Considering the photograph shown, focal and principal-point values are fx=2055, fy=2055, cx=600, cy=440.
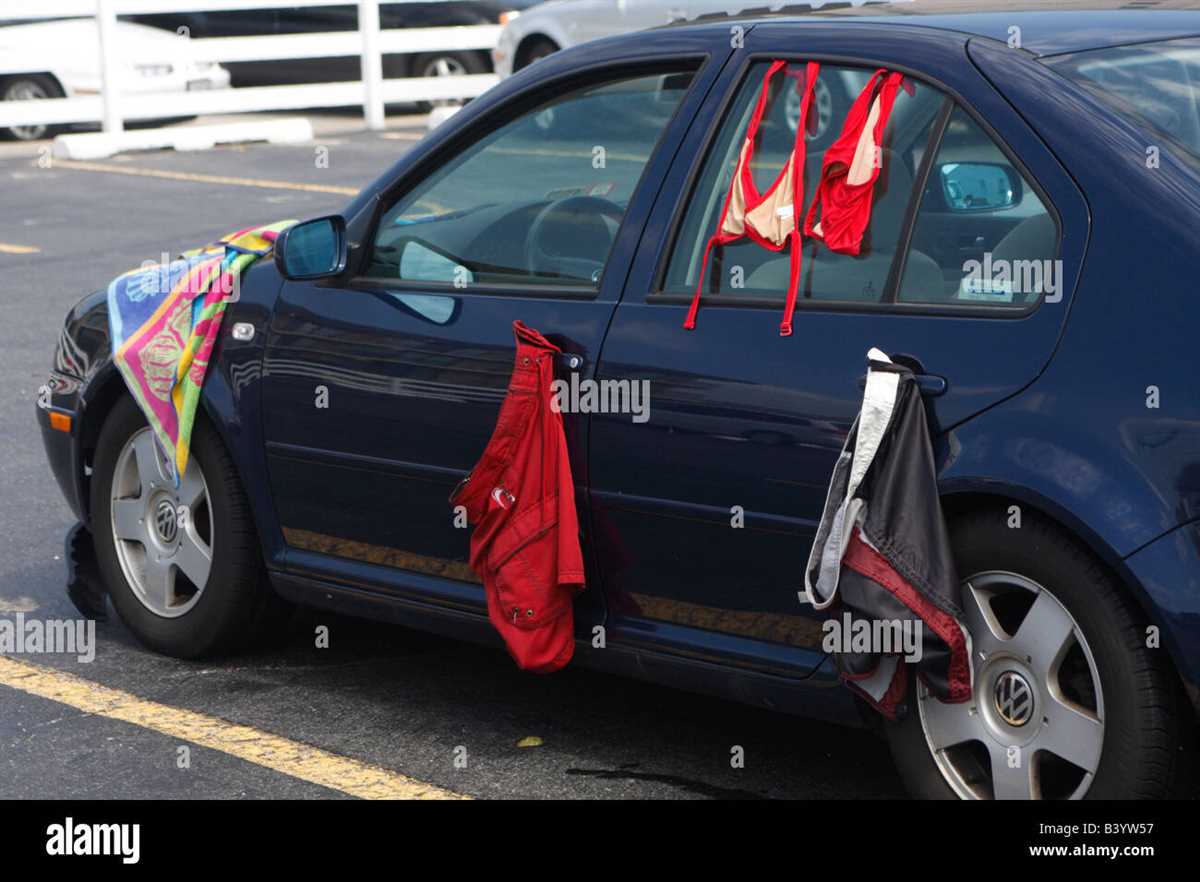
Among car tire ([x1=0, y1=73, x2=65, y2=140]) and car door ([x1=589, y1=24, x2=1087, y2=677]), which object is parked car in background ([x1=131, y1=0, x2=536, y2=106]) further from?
car door ([x1=589, y1=24, x2=1087, y2=677])

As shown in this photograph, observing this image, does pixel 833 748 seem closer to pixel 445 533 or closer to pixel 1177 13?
pixel 445 533

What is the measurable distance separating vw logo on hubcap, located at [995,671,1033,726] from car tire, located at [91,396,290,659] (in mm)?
2134

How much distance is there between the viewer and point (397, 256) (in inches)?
194

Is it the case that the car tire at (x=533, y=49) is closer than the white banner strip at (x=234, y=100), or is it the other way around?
the white banner strip at (x=234, y=100)

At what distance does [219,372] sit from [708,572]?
159 cm

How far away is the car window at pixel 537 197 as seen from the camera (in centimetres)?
454

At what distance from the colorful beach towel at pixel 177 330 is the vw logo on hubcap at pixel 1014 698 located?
227cm

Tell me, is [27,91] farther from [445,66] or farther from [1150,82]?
[1150,82]

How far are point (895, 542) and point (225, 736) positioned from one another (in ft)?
6.19

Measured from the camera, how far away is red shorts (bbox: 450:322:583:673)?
4.34 m

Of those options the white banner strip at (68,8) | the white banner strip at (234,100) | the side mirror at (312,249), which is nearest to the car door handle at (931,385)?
the side mirror at (312,249)

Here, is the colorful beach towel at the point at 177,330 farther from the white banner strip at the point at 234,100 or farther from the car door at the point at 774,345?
the white banner strip at the point at 234,100

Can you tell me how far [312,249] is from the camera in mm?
4934

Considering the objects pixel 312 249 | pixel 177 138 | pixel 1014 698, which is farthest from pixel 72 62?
pixel 1014 698
